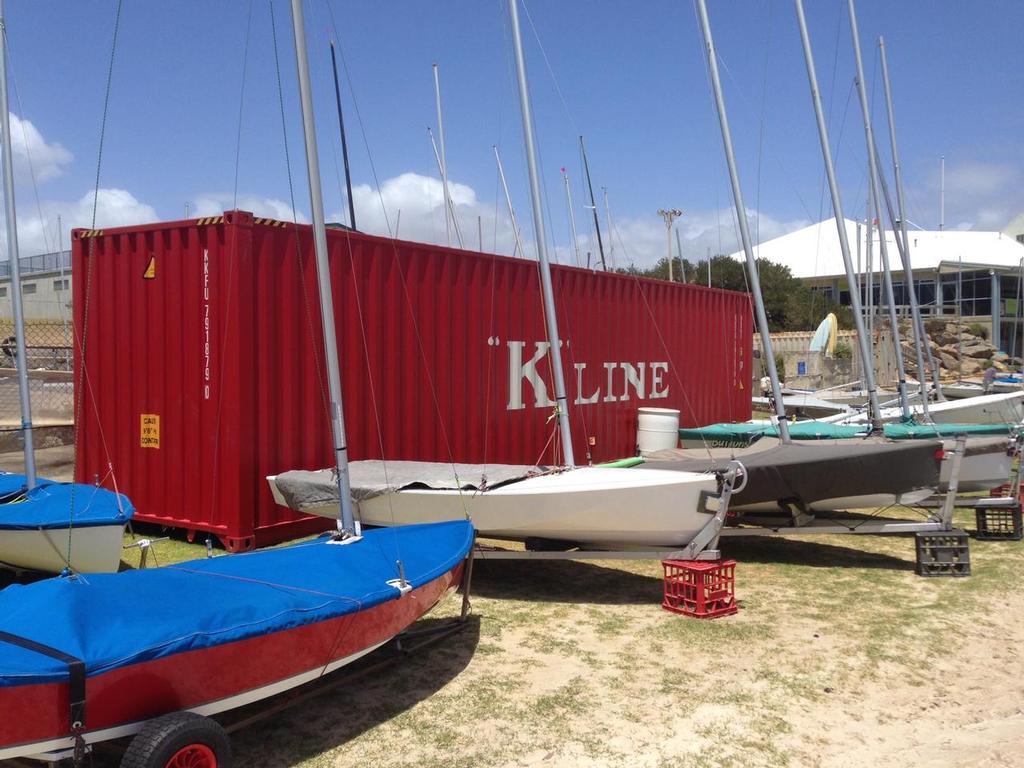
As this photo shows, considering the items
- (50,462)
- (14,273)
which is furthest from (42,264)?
(14,273)

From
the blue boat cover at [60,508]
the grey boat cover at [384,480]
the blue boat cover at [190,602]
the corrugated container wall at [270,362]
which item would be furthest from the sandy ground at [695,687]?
the blue boat cover at [60,508]

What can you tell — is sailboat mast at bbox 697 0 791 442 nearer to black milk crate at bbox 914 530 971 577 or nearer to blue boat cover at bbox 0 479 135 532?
black milk crate at bbox 914 530 971 577

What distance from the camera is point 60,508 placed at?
6.43 meters

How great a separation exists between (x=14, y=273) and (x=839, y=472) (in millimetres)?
7722

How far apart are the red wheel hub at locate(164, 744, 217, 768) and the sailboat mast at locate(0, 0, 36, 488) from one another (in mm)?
4842

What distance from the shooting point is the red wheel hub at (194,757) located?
3306mm

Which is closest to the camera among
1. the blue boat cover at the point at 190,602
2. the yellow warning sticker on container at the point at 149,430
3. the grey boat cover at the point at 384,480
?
the blue boat cover at the point at 190,602

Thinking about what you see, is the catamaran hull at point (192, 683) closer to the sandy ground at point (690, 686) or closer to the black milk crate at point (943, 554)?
the sandy ground at point (690, 686)

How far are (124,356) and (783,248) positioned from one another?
7101 centimetres

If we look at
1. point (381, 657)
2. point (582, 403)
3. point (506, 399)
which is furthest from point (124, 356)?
point (582, 403)

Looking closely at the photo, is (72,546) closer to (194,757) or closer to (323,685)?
(323,685)

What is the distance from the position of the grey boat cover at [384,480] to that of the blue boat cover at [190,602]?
4.97 ft

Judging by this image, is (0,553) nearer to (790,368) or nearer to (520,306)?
(520,306)

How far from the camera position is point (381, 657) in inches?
209
